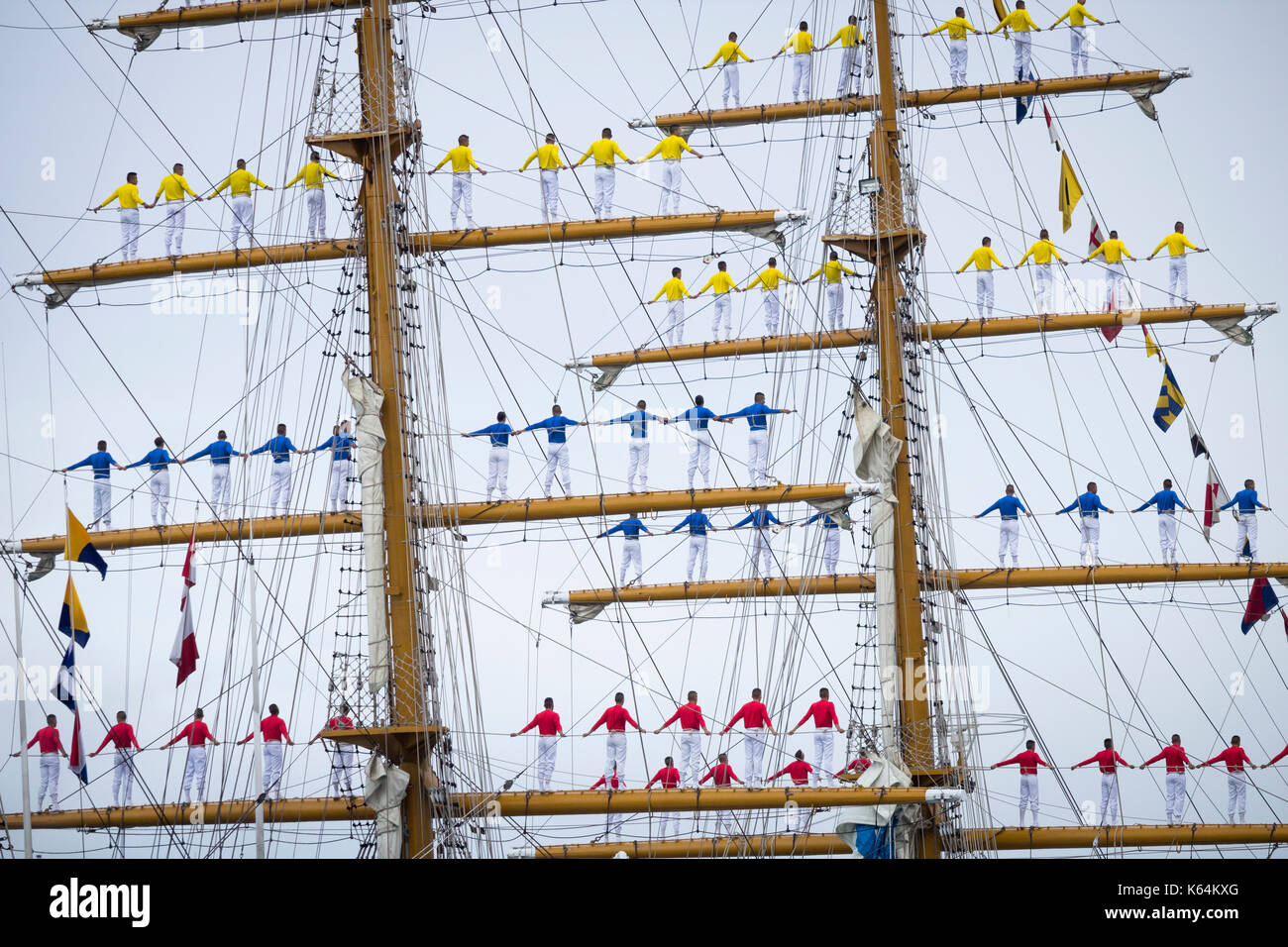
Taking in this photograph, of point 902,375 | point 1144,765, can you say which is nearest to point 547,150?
point 902,375

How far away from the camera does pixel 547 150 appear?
29.0m

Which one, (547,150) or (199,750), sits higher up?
(547,150)

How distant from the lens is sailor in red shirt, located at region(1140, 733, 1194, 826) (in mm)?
29406

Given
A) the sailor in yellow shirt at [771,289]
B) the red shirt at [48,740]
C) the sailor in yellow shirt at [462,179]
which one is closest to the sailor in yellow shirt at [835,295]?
the sailor in yellow shirt at [771,289]

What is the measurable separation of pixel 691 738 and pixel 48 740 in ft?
31.0

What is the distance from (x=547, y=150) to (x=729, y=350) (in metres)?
4.51

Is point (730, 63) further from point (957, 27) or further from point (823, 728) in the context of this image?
point (823, 728)

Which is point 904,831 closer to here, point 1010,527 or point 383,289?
point 1010,527

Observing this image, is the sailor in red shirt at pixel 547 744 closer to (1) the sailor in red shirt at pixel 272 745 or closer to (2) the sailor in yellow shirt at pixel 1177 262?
(1) the sailor in red shirt at pixel 272 745
